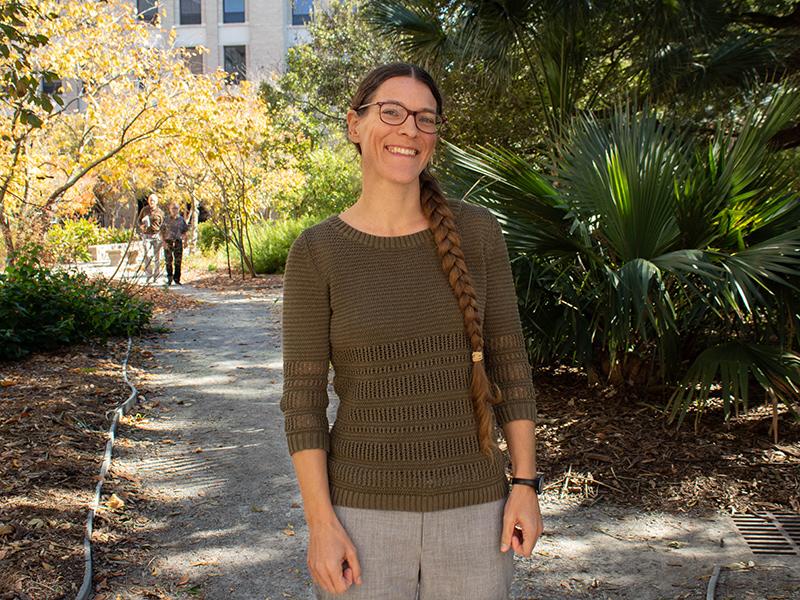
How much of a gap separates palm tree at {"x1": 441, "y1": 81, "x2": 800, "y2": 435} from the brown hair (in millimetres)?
2761

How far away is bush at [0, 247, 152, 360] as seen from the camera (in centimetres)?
809

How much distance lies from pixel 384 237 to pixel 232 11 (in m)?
42.0

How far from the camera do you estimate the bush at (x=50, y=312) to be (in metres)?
8.09

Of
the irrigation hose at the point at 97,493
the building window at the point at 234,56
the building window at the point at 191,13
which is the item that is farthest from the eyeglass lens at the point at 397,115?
the building window at the point at 191,13

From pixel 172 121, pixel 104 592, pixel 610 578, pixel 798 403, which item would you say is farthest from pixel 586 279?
pixel 172 121

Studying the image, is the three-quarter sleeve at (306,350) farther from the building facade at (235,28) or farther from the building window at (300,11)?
the building facade at (235,28)

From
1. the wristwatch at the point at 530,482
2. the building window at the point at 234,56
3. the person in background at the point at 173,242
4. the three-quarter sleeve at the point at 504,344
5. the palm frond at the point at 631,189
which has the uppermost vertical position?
the building window at the point at 234,56

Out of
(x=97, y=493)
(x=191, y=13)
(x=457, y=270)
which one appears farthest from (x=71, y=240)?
(x=191, y=13)

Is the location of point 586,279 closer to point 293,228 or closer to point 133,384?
point 133,384

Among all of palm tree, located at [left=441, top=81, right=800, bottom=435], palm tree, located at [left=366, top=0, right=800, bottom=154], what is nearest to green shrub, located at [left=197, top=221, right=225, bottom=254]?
palm tree, located at [left=366, top=0, right=800, bottom=154]

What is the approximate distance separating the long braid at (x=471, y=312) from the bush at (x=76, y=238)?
12600 millimetres

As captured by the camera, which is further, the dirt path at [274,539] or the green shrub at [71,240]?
the green shrub at [71,240]

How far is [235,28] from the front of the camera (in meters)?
40.5

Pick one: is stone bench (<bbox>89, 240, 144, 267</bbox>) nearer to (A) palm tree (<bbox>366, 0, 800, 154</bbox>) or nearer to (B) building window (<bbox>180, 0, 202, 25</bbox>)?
(A) palm tree (<bbox>366, 0, 800, 154</bbox>)
